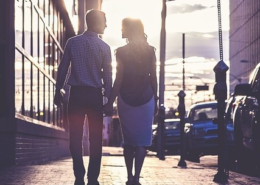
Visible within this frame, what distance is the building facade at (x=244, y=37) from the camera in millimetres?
77719

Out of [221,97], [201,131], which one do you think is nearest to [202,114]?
[201,131]

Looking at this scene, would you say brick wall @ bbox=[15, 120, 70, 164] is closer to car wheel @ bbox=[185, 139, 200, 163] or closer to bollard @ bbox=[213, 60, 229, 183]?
car wheel @ bbox=[185, 139, 200, 163]

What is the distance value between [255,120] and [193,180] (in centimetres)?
225

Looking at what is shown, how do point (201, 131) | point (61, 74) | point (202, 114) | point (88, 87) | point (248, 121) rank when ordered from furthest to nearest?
1. point (202, 114)
2. point (201, 131)
3. point (248, 121)
4. point (61, 74)
5. point (88, 87)

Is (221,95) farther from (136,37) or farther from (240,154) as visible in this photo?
(240,154)

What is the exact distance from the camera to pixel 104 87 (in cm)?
813

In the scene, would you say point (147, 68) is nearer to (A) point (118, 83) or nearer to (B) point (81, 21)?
(A) point (118, 83)

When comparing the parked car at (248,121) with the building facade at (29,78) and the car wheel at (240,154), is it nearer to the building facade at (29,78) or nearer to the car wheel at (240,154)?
the car wheel at (240,154)

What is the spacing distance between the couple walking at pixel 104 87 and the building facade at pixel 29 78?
566 centimetres

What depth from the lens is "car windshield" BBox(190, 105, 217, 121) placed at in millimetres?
22297

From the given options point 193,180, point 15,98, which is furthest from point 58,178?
point 15,98

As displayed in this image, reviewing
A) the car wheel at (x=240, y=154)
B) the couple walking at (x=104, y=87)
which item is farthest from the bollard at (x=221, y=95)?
the car wheel at (x=240, y=154)

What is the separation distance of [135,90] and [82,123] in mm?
833

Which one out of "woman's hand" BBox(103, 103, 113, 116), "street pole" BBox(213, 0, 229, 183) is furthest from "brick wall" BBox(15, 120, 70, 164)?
"woman's hand" BBox(103, 103, 113, 116)
